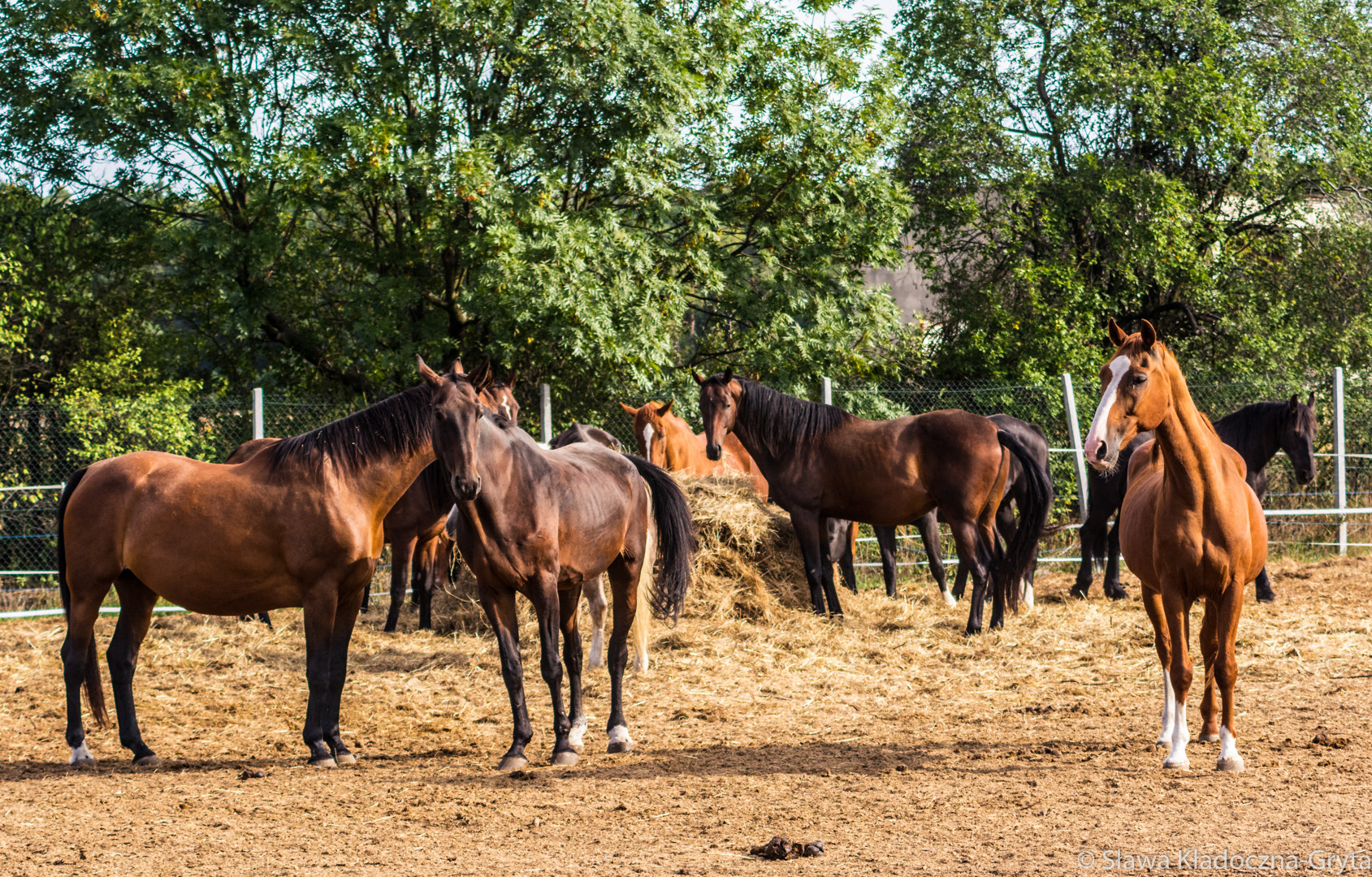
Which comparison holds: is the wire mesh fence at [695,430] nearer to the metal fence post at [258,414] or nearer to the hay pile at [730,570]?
the metal fence post at [258,414]

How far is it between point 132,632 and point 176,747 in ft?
2.02

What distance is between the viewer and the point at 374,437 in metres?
5.11

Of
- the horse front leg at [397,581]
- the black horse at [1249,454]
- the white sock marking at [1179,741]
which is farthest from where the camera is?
the black horse at [1249,454]

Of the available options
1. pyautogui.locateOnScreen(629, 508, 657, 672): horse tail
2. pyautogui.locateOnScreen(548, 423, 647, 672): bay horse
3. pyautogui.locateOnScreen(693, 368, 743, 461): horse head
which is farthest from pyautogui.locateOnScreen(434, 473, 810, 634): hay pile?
pyautogui.locateOnScreen(629, 508, 657, 672): horse tail

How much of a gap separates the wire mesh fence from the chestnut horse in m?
0.55

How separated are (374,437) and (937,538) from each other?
579 centimetres

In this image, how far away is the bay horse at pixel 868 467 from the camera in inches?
332

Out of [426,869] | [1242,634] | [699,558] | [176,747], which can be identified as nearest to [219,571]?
[176,747]

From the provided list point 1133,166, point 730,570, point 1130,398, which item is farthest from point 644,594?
point 1133,166

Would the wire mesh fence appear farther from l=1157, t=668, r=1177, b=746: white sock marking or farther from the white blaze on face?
the white blaze on face

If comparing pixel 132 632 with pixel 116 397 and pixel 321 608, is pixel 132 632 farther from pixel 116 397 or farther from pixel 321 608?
pixel 116 397

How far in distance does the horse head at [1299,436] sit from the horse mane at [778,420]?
4187 mm

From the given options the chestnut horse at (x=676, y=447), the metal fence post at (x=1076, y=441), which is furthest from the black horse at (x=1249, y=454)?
the chestnut horse at (x=676, y=447)

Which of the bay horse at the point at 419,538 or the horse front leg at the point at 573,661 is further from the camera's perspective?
the bay horse at the point at 419,538
